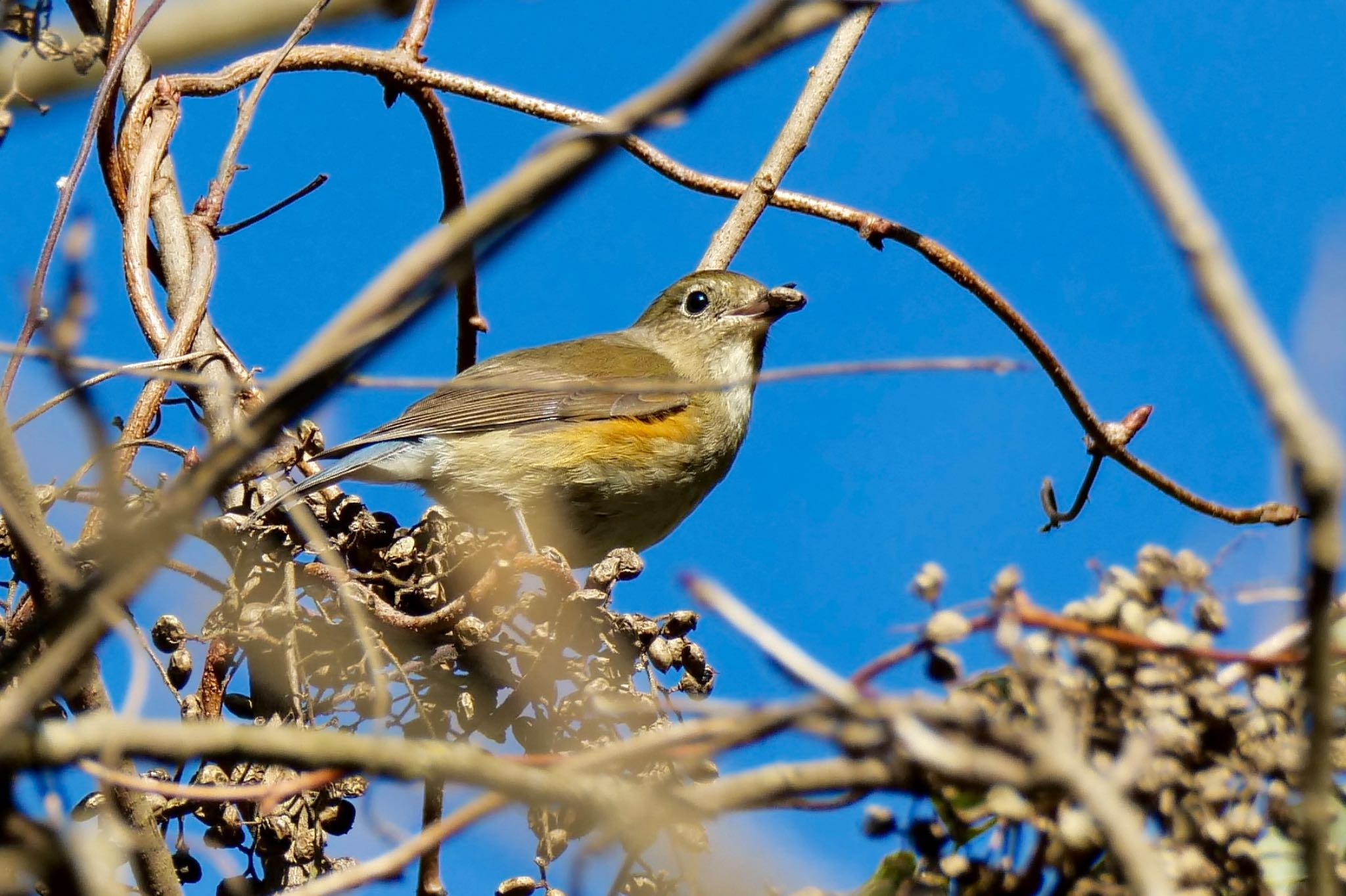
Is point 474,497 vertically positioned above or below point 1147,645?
above

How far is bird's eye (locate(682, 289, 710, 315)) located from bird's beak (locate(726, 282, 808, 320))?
0.41 ft

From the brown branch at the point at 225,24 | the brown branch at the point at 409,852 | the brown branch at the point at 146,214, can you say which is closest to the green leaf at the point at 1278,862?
the brown branch at the point at 409,852

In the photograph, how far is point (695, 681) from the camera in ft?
9.57

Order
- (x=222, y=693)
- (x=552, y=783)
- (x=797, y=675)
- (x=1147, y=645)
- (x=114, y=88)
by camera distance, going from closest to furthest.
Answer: (x=797, y=675) < (x=552, y=783) < (x=1147, y=645) < (x=222, y=693) < (x=114, y=88)

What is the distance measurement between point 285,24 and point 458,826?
496 centimetres

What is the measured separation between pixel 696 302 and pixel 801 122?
1.74 m

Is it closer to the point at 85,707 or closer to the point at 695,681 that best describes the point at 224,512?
the point at 85,707

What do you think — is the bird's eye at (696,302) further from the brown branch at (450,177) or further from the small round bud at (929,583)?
the small round bud at (929,583)

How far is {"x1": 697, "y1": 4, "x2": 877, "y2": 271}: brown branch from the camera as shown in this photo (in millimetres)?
4312

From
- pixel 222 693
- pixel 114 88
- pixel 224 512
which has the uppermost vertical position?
pixel 114 88

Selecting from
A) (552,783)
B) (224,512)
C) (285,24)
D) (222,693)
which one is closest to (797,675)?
(552,783)

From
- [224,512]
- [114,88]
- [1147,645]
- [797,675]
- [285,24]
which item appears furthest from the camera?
[285,24]

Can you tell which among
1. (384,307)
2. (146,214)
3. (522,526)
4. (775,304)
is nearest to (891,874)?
(384,307)

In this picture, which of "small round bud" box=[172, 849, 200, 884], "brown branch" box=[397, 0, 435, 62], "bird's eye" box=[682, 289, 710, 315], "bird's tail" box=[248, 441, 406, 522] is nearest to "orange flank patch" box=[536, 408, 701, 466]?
"bird's tail" box=[248, 441, 406, 522]
